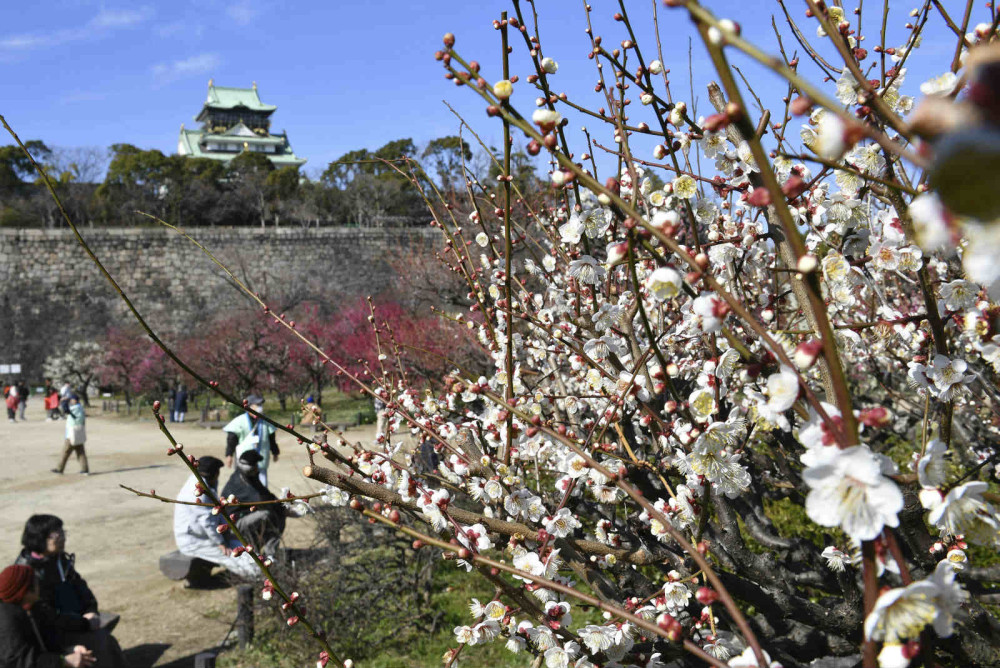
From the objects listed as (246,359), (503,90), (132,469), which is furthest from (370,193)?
(503,90)

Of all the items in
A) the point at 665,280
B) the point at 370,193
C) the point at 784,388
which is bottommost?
the point at 784,388

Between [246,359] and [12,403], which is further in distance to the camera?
[12,403]

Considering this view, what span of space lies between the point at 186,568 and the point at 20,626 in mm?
2409

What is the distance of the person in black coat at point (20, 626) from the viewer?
3.69 m

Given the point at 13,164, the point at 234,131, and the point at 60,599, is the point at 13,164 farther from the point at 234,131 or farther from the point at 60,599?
the point at 60,599

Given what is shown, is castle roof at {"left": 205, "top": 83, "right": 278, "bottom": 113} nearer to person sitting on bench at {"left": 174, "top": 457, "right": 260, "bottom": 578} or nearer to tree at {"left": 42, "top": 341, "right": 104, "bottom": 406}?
tree at {"left": 42, "top": 341, "right": 104, "bottom": 406}

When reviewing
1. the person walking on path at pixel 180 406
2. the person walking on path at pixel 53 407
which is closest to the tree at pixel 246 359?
the person walking on path at pixel 180 406

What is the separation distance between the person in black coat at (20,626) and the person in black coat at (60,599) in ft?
0.47

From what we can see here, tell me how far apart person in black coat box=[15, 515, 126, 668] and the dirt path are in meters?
0.70

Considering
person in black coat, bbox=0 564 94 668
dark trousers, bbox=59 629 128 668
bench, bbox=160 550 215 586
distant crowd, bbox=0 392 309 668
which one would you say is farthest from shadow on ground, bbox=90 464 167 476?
person in black coat, bbox=0 564 94 668

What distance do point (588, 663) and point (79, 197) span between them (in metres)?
39.7

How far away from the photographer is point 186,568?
240 inches

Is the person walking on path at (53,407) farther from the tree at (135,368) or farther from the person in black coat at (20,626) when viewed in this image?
the person in black coat at (20,626)

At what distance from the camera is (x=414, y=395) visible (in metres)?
3.49
